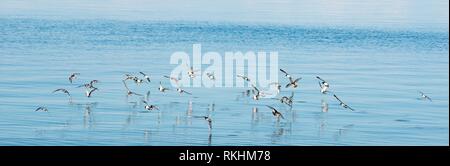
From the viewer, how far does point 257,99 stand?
3888 cm

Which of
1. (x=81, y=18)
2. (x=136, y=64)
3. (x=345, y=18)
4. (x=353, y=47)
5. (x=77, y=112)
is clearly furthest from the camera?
(x=345, y=18)

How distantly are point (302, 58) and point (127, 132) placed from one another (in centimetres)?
2683

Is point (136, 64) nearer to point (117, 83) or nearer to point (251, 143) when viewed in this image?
point (117, 83)

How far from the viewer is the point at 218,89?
140 feet

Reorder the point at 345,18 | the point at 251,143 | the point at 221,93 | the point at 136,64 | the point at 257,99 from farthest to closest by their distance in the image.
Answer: the point at 345,18, the point at 136,64, the point at 221,93, the point at 257,99, the point at 251,143

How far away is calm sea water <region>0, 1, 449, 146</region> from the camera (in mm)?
32688

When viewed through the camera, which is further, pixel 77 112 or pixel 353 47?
pixel 353 47

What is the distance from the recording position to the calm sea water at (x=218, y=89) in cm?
3269

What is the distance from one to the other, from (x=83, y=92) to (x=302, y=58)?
19.8 metres

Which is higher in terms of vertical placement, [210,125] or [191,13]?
[191,13]

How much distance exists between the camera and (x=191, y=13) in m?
100

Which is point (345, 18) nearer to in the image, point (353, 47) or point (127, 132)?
point (353, 47)

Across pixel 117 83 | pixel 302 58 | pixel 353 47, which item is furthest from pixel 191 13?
pixel 117 83

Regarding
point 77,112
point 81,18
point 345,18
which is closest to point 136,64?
point 77,112
